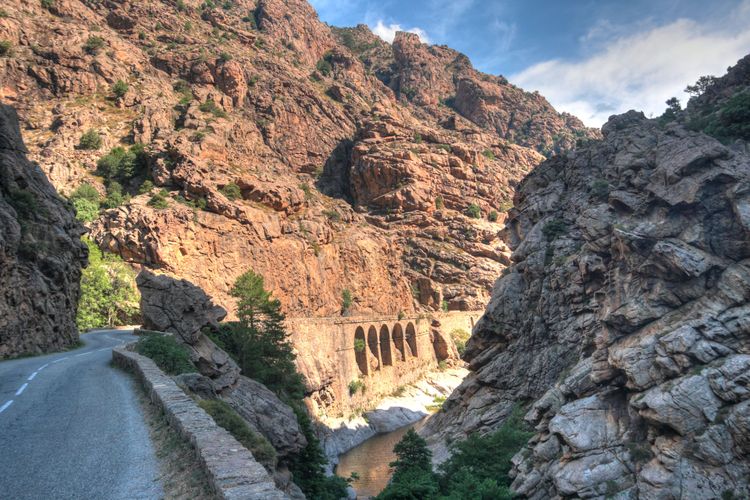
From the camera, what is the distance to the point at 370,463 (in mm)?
39062

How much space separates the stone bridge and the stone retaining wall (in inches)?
1258

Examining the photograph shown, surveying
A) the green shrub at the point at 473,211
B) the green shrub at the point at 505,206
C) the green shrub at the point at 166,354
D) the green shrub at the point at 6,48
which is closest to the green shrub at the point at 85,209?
the green shrub at the point at 6,48

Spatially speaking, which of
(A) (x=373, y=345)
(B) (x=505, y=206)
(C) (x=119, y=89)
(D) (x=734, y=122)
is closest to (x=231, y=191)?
(C) (x=119, y=89)

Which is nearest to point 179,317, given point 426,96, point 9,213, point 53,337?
point 53,337

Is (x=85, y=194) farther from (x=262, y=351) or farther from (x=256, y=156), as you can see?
(x=262, y=351)

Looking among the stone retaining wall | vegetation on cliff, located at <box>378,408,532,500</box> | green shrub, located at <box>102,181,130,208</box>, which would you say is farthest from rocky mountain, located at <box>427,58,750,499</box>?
green shrub, located at <box>102,181,130,208</box>

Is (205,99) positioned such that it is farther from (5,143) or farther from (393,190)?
(5,143)

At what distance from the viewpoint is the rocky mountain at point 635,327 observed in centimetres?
1759

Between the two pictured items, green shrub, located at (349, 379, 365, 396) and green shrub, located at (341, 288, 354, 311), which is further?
green shrub, located at (341, 288, 354, 311)

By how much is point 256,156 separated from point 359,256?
20735mm

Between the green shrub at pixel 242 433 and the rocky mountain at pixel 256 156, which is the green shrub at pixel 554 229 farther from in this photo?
the rocky mountain at pixel 256 156

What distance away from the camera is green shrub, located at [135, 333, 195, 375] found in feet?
57.6

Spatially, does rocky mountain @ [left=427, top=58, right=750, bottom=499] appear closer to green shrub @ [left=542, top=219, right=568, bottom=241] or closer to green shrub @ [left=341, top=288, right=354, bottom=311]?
green shrub @ [left=542, top=219, right=568, bottom=241]

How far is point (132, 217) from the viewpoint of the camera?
46.3 meters
